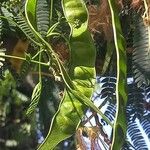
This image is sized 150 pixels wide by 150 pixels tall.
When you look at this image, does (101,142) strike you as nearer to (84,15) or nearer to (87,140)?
(87,140)

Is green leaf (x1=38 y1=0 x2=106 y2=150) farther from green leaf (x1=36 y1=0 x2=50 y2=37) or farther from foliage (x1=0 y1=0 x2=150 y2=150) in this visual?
green leaf (x1=36 y1=0 x2=50 y2=37)

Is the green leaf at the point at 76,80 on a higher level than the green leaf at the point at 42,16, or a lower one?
lower

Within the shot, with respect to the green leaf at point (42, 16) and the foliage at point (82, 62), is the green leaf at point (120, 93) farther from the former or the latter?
the green leaf at point (42, 16)

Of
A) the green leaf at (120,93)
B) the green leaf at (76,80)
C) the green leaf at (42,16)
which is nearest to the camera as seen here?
the green leaf at (120,93)

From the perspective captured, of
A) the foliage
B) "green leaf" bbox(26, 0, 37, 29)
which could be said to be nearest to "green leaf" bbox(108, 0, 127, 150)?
the foliage

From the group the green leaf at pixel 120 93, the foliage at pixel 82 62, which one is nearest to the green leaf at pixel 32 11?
the foliage at pixel 82 62

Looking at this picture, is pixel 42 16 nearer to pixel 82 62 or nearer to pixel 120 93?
pixel 82 62

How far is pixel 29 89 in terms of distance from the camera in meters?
1.71

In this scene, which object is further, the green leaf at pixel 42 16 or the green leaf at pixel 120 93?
the green leaf at pixel 42 16

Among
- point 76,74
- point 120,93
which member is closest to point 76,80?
point 76,74

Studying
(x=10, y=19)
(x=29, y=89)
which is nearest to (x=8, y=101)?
(x=29, y=89)

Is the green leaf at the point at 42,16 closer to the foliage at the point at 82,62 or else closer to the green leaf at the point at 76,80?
the foliage at the point at 82,62

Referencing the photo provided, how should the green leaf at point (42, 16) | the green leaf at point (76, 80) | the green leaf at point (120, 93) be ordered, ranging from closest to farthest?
the green leaf at point (120, 93)
the green leaf at point (76, 80)
the green leaf at point (42, 16)

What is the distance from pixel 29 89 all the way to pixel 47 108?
0.91 ft
